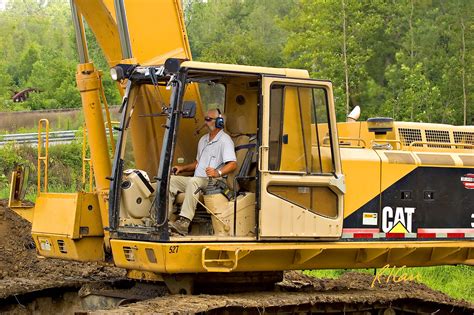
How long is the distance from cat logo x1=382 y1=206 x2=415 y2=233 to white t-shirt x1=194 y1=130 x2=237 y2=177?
77.2 inches

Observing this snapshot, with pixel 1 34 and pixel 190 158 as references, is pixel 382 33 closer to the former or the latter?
pixel 190 158

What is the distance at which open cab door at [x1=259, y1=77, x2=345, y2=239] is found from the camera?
33.3 ft

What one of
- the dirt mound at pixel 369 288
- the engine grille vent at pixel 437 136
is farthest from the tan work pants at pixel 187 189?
the engine grille vent at pixel 437 136

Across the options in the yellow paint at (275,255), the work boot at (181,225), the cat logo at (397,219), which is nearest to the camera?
the yellow paint at (275,255)

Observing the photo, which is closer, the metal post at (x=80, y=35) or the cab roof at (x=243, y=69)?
the cab roof at (x=243, y=69)

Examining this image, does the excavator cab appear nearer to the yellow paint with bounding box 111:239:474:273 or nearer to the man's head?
the yellow paint with bounding box 111:239:474:273

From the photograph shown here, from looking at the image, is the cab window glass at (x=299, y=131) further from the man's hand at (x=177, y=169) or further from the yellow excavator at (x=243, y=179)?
the man's hand at (x=177, y=169)

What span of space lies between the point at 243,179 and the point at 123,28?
2239 mm

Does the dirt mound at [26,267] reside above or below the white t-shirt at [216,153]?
below

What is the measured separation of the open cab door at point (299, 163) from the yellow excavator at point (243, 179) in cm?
1

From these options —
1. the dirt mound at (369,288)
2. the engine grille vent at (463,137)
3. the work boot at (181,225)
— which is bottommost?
the dirt mound at (369,288)

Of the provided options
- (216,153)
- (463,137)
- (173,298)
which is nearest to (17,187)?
(216,153)

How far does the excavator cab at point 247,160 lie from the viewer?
32.8 feet

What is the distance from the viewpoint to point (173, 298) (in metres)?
10.0
